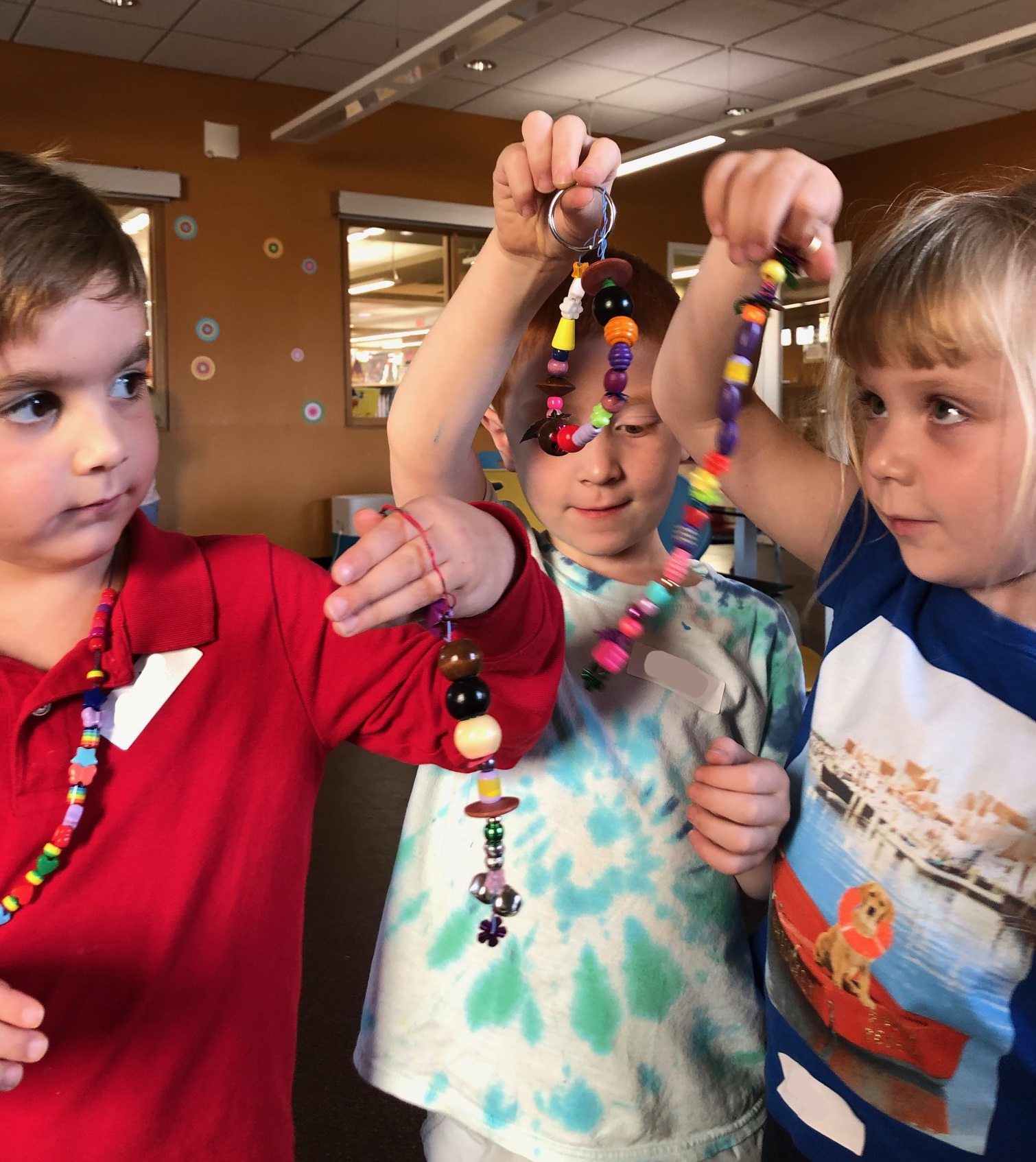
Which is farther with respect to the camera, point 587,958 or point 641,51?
point 641,51

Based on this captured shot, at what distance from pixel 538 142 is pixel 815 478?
347 millimetres

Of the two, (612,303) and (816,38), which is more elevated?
(816,38)

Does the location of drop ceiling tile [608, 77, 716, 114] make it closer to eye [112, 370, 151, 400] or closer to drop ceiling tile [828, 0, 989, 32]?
drop ceiling tile [828, 0, 989, 32]

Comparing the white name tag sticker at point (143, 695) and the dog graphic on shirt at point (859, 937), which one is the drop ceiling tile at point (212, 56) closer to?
the white name tag sticker at point (143, 695)

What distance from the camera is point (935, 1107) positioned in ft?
2.24

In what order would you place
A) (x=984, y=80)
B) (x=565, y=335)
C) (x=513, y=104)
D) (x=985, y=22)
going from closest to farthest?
(x=565, y=335) < (x=985, y=22) < (x=984, y=80) < (x=513, y=104)

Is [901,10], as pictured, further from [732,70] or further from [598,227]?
[598,227]

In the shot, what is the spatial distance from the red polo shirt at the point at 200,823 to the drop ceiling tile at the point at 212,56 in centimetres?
532

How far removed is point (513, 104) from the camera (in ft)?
21.0

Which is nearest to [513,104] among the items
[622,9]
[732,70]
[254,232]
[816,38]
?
[732,70]

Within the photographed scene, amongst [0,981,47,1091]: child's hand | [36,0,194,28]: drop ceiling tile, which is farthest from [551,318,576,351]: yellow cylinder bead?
[36,0,194,28]: drop ceiling tile

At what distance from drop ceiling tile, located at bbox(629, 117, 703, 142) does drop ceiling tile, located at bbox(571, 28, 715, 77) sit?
41.1 inches

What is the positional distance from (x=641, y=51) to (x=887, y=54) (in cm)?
134

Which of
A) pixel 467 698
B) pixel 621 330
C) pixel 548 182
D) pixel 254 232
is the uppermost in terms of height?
pixel 254 232
